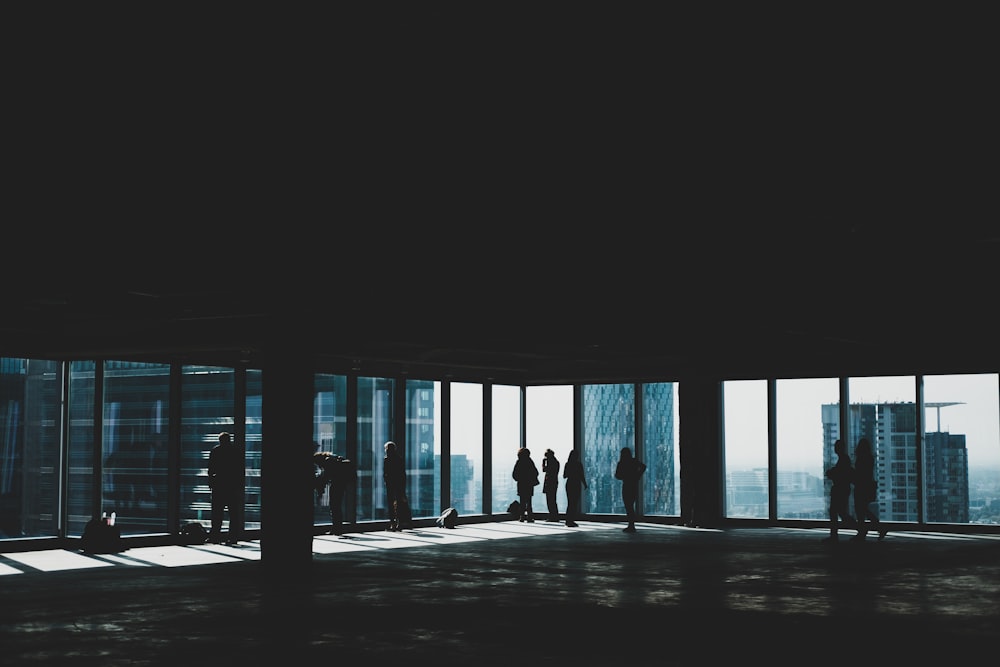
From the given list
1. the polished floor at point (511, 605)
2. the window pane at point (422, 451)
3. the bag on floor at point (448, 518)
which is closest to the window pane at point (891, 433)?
the polished floor at point (511, 605)

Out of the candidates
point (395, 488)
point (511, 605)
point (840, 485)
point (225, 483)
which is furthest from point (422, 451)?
point (511, 605)

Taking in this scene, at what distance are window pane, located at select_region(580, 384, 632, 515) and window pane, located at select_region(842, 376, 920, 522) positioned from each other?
5.50 metres

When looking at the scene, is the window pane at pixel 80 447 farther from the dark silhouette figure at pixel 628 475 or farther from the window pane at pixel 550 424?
the window pane at pixel 550 424

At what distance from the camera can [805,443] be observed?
25.8 meters

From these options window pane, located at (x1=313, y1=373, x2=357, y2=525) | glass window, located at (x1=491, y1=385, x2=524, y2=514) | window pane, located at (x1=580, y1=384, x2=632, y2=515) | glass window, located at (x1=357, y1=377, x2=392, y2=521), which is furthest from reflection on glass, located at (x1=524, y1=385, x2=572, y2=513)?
window pane, located at (x1=313, y1=373, x2=357, y2=525)

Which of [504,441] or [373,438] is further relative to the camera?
[504,441]


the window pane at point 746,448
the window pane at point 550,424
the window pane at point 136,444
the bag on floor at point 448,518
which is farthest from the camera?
the window pane at point 550,424

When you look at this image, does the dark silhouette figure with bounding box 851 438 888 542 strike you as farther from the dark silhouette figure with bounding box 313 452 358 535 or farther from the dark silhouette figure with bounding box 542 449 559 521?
the dark silhouette figure with bounding box 313 452 358 535

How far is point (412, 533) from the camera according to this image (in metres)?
24.2

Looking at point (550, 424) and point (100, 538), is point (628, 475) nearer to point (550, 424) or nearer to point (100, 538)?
point (550, 424)

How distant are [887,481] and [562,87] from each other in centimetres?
2075

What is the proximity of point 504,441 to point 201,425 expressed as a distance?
8.98 m

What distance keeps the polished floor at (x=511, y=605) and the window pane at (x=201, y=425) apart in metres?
1.30

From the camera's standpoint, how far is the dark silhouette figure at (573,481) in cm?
2725
